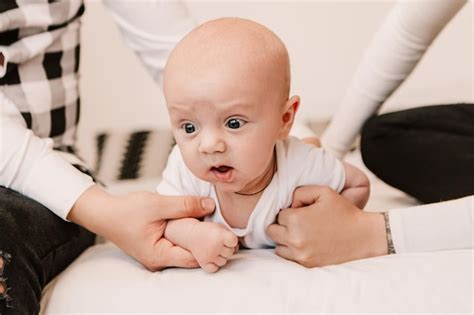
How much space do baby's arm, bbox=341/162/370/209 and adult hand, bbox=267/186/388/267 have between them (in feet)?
0.18

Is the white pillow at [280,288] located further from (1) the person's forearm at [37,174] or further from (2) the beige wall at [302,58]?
(2) the beige wall at [302,58]

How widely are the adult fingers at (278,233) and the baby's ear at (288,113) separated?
123 mm

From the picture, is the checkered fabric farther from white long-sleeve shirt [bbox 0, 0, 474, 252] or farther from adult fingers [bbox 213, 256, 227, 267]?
A: adult fingers [bbox 213, 256, 227, 267]

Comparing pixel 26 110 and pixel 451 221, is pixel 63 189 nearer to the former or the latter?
pixel 26 110

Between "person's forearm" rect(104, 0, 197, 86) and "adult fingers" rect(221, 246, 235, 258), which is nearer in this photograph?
"adult fingers" rect(221, 246, 235, 258)

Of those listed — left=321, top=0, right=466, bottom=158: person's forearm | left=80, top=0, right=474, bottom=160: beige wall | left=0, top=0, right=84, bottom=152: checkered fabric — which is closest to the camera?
left=0, top=0, right=84, bottom=152: checkered fabric

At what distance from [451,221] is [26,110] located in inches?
25.0

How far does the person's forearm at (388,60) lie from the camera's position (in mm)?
1124

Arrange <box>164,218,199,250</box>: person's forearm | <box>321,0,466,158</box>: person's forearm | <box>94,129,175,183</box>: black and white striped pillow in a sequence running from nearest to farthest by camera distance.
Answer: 1. <box>164,218,199,250</box>: person's forearm
2. <box>321,0,466,158</box>: person's forearm
3. <box>94,129,175,183</box>: black and white striped pillow

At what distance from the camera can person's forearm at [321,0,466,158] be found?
1.12 m

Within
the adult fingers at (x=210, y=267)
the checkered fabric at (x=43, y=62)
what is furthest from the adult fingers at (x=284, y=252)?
the checkered fabric at (x=43, y=62)

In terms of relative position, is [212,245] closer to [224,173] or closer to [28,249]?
[224,173]

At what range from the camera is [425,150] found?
107cm

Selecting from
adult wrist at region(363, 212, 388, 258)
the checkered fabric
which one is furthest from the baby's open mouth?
the checkered fabric
